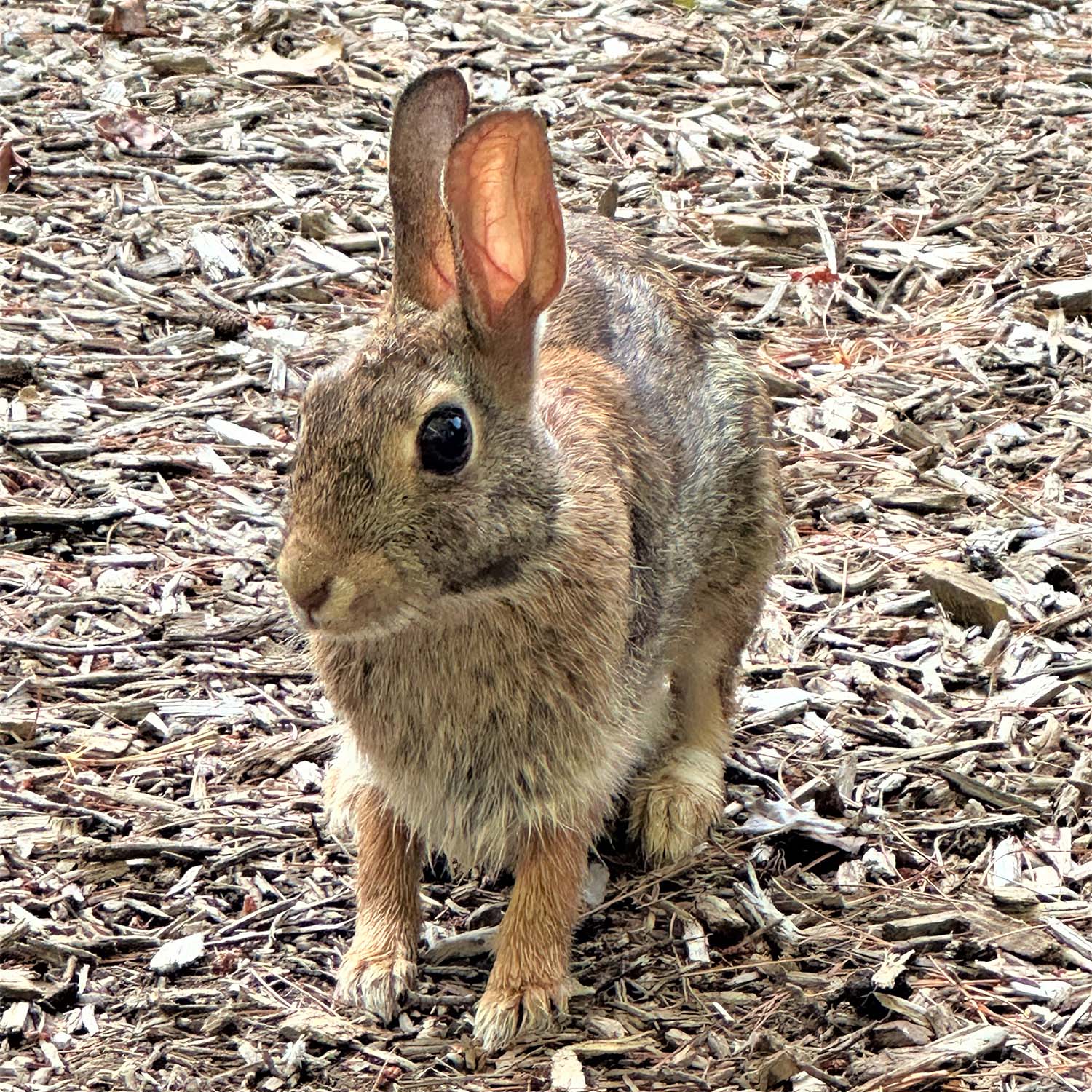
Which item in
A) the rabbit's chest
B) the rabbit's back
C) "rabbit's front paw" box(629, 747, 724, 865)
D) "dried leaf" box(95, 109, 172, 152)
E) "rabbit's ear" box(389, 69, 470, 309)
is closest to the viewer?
"rabbit's ear" box(389, 69, 470, 309)

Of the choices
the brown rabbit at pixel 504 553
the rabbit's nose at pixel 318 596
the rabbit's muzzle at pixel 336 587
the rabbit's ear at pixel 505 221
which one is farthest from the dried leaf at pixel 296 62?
the rabbit's nose at pixel 318 596

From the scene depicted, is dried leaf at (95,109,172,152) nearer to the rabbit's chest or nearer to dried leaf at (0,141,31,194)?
dried leaf at (0,141,31,194)

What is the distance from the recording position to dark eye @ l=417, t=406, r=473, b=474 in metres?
4.06

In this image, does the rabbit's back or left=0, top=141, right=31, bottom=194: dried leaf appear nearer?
the rabbit's back

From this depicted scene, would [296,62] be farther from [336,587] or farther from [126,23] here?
[336,587]

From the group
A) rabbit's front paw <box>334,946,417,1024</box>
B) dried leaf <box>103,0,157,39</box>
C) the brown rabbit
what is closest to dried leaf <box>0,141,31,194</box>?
dried leaf <box>103,0,157,39</box>

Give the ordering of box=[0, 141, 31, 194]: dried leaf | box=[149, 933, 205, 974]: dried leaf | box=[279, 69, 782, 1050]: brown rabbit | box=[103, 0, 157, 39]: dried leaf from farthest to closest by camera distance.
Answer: box=[103, 0, 157, 39]: dried leaf < box=[0, 141, 31, 194]: dried leaf < box=[149, 933, 205, 974]: dried leaf < box=[279, 69, 782, 1050]: brown rabbit

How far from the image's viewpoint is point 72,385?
7.11 meters

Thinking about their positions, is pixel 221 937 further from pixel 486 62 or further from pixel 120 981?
pixel 486 62

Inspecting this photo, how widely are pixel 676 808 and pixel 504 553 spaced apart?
1498 millimetres

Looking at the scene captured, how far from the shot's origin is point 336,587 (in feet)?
12.8

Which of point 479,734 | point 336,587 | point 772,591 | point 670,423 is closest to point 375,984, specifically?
point 479,734

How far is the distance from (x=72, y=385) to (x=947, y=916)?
395 cm

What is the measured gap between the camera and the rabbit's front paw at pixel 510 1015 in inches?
181
